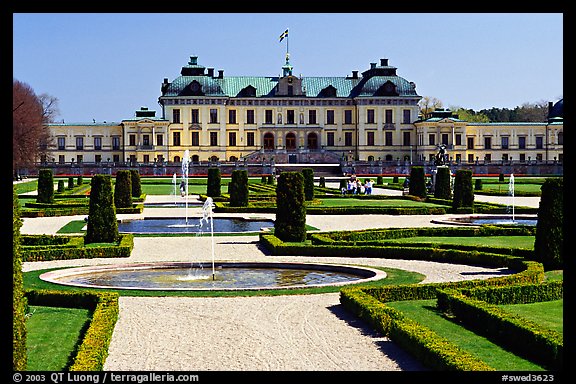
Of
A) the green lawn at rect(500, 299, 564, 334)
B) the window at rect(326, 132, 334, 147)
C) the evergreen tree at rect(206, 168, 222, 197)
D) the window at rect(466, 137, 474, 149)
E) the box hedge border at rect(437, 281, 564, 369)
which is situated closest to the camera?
the box hedge border at rect(437, 281, 564, 369)

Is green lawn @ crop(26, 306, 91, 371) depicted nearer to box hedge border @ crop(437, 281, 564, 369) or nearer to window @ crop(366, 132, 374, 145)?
box hedge border @ crop(437, 281, 564, 369)

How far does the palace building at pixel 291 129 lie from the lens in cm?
6556

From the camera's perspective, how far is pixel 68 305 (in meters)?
9.80

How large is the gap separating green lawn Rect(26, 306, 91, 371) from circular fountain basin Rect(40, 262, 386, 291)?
1468 mm

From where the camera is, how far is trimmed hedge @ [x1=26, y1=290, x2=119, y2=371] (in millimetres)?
6577

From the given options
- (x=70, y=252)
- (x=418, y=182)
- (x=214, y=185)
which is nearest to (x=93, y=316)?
(x=70, y=252)

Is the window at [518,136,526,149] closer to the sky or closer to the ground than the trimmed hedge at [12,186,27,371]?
closer to the sky

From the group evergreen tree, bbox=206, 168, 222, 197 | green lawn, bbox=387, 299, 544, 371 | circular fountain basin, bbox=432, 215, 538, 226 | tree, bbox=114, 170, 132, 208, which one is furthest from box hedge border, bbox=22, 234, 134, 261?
evergreen tree, bbox=206, 168, 222, 197

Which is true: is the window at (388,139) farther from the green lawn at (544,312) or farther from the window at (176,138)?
the green lawn at (544,312)

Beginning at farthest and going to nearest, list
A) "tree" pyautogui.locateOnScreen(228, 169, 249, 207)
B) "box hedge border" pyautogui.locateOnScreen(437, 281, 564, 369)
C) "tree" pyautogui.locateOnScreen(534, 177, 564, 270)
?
"tree" pyautogui.locateOnScreen(228, 169, 249, 207) < "tree" pyautogui.locateOnScreen(534, 177, 564, 270) < "box hedge border" pyautogui.locateOnScreen(437, 281, 564, 369)

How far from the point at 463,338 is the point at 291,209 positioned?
8.68 m

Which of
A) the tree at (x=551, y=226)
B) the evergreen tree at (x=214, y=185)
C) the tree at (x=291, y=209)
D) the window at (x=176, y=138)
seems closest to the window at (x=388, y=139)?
the window at (x=176, y=138)
